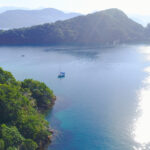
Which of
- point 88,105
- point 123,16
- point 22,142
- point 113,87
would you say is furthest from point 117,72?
point 123,16

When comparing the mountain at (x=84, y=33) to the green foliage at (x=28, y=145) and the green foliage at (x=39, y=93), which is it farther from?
the green foliage at (x=28, y=145)

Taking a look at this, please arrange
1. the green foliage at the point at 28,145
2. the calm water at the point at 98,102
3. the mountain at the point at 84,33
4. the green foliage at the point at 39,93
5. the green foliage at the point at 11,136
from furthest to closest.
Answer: the mountain at the point at 84,33, the green foliage at the point at 39,93, the calm water at the point at 98,102, the green foliage at the point at 28,145, the green foliage at the point at 11,136

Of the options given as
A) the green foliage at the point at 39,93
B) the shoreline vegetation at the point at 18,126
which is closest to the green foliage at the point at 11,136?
the shoreline vegetation at the point at 18,126

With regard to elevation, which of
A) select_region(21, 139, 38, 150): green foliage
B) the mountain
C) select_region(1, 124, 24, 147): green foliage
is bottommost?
select_region(21, 139, 38, 150): green foliage

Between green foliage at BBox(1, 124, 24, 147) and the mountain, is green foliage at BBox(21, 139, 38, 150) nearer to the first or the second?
green foliage at BBox(1, 124, 24, 147)

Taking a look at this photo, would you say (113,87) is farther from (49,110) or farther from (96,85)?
(49,110)

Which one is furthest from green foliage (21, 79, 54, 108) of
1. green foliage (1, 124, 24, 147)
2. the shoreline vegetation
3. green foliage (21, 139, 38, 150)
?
green foliage (21, 139, 38, 150)
